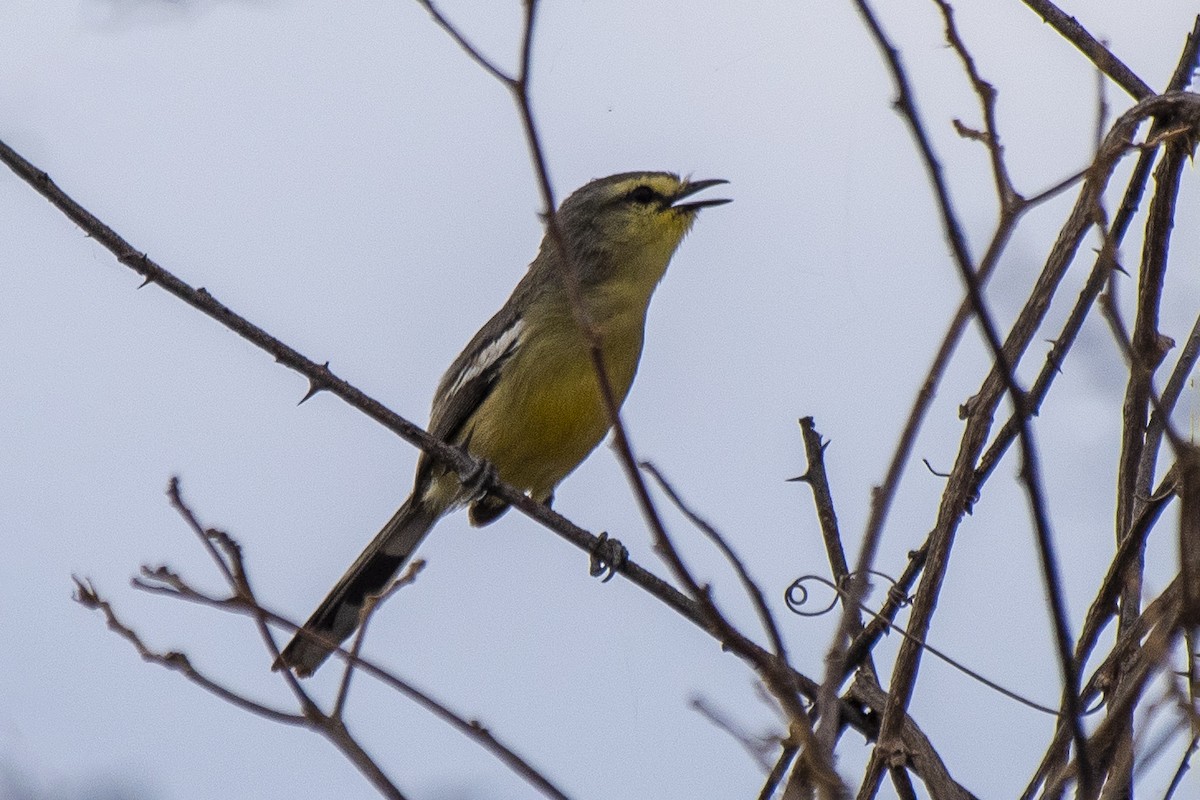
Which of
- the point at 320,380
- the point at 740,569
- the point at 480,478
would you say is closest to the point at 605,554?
the point at 480,478

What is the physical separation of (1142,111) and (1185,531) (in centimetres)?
127

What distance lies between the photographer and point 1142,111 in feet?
9.07

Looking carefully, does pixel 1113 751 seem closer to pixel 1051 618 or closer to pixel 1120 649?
pixel 1120 649

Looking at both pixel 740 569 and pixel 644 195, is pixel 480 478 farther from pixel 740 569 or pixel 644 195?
pixel 740 569

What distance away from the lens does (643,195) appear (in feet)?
20.9

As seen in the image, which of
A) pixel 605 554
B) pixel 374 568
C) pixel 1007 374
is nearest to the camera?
pixel 1007 374

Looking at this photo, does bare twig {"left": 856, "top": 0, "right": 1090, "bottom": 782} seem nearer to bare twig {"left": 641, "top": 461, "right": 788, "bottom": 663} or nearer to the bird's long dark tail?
bare twig {"left": 641, "top": 461, "right": 788, "bottom": 663}

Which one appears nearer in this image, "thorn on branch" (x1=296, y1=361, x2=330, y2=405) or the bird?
"thorn on branch" (x1=296, y1=361, x2=330, y2=405)

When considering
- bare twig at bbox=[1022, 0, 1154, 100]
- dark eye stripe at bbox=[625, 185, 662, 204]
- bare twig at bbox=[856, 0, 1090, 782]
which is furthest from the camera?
dark eye stripe at bbox=[625, 185, 662, 204]

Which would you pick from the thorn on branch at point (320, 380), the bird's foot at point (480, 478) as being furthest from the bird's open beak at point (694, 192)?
the thorn on branch at point (320, 380)

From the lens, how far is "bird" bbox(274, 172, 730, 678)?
5.55 metres

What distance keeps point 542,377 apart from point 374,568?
110 centimetres

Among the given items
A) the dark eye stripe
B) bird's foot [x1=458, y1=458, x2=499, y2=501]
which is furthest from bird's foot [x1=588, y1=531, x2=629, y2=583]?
the dark eye stripe

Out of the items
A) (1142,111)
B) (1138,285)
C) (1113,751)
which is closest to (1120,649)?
(1113,751)
